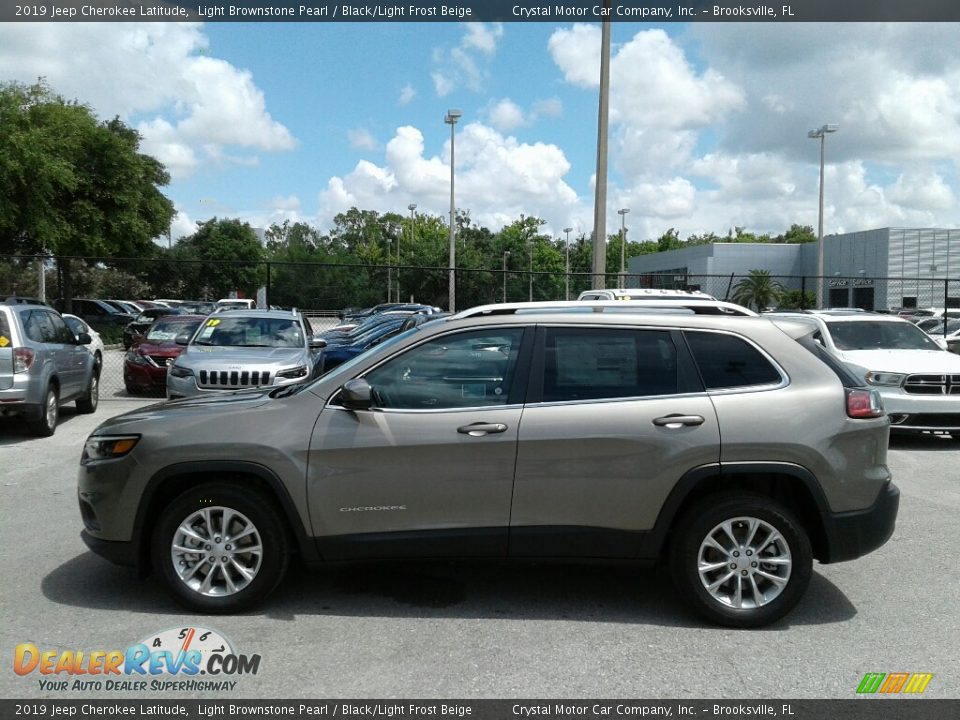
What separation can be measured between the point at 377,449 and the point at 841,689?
2569mm

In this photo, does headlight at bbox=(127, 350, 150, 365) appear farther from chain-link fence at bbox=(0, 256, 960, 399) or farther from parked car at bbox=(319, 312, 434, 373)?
parked car at bbox=(319, 312, 434, 373)

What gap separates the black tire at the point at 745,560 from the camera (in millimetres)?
4699

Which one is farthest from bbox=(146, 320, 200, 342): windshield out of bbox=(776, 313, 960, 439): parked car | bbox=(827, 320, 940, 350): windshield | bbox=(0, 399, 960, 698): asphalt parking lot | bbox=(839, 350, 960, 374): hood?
bbox=(839, 350, 960, 374): hood

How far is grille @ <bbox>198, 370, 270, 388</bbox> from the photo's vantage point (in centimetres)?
1090

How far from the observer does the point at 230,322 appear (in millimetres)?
13031

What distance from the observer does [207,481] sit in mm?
→ 4832

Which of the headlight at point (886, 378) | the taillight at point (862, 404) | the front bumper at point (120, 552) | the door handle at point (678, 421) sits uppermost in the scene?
the taillight at point (862, 404)

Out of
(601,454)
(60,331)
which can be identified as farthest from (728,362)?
(60,331)

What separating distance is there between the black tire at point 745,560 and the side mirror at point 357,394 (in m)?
1.88

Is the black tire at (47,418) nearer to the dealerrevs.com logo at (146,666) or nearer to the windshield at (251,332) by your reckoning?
the windshield at (251,332)

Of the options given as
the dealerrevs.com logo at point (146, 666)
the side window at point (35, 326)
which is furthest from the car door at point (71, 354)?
the dealerrevs.com logo at point (146, 666)

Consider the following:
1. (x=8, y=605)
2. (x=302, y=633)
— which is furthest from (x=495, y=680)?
(x=8, y=605)

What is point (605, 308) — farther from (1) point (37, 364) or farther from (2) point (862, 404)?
(1) point (37, 364)

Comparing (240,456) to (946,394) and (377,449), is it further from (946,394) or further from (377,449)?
(946,394)
